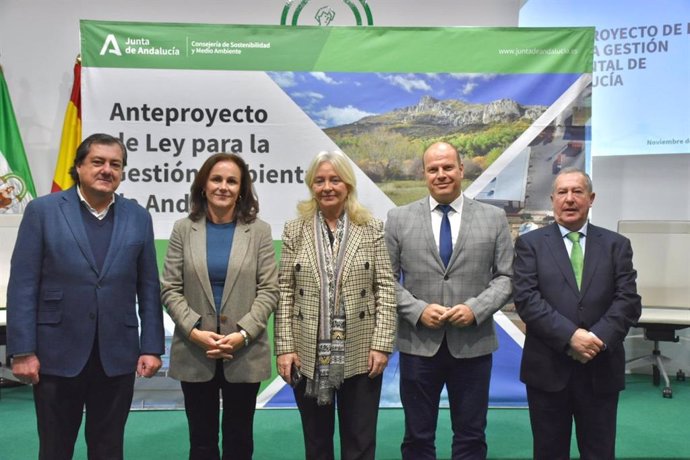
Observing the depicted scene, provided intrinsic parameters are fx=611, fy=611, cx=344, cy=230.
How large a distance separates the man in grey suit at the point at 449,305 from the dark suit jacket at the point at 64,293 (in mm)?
1113

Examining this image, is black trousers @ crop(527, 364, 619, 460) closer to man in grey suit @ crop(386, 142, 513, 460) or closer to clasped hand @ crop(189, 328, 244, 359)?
man in grey suit @ crop(386, 142, 513, 460)

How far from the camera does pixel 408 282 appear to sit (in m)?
2.59

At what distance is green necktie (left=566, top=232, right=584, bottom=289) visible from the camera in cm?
243

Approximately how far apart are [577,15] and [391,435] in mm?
3491

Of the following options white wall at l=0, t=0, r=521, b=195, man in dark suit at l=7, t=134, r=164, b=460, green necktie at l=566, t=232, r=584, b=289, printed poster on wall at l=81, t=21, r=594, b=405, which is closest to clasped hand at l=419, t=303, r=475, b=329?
green necktie at l=566, t=232, r=584, b=289

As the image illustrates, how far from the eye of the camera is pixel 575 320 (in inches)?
93.5

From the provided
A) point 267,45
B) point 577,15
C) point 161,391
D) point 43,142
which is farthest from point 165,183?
point 577,15

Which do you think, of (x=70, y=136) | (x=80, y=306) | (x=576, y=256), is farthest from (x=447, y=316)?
(x=70, y=136)

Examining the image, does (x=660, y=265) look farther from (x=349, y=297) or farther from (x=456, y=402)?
(x=349, y=297)

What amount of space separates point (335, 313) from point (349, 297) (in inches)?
3.2

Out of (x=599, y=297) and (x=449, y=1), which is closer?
(x=599, y=297)

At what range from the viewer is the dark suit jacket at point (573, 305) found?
2.35m

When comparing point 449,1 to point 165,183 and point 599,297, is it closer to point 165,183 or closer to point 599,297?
point 165,183

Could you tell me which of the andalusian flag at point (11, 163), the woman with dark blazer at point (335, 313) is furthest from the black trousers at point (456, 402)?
the andalusian flag at point (11, 163)
